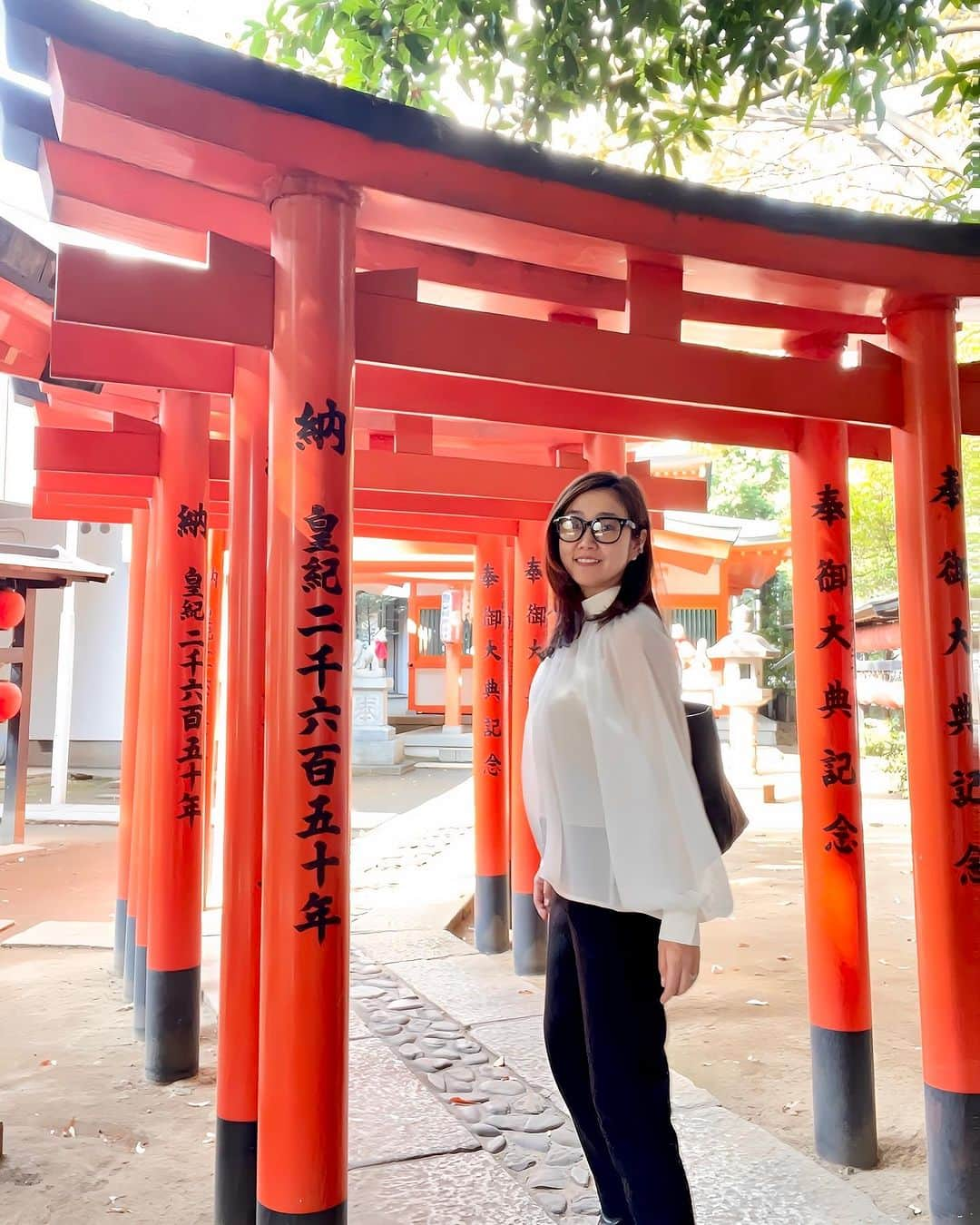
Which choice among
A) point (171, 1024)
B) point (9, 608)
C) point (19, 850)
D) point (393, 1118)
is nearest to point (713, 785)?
point (393, 1118)

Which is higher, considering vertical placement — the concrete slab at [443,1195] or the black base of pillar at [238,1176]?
the black base of pillar at [238,1176]

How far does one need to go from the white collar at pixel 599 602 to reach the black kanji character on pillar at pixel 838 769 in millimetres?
1607

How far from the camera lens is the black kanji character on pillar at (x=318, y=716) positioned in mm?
2244

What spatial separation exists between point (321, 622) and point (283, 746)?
1.04 ft

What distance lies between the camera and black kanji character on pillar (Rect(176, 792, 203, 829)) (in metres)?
3.99

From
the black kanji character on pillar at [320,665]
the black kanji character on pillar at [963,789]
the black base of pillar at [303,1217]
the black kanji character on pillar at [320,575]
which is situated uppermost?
the black kanji character on pillar at [320,575]

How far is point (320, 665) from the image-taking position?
7.43 feet

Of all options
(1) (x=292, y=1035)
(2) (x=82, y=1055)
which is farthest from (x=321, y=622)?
(2) (x=82, y=1055)

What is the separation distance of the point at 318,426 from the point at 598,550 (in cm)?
76

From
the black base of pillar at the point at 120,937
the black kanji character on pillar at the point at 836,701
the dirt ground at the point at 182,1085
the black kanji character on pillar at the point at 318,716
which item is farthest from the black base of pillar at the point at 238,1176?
the black base of pillar at the point at 120,937

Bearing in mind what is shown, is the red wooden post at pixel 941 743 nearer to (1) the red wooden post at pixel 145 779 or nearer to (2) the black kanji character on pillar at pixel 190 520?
(2) the black kanji character on pillar at pixel 190 520

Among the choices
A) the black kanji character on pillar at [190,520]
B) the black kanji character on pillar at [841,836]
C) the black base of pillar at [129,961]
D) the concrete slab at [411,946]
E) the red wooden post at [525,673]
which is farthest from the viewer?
the concrete slab at [411,946]

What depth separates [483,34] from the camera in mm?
3717

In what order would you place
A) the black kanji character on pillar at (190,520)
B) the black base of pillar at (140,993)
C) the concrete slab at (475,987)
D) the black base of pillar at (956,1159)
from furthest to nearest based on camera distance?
the concrete slab at (475,987), the black base of pillar at (140,993), the black kanji character on pillar at (190,520), the black base of pillar at (956,1159)
